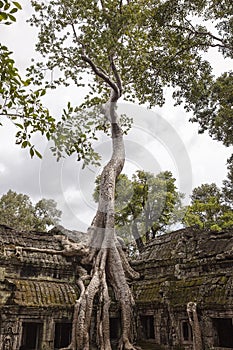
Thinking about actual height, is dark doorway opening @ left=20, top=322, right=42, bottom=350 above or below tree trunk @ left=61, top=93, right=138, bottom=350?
below

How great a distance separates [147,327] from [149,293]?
131 cm

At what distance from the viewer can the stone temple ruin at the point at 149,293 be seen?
9242 mm

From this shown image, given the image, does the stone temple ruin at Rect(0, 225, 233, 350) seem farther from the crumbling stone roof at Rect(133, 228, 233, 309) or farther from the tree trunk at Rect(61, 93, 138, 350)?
the tree trunk at Rect(61, 93, 138, 350)


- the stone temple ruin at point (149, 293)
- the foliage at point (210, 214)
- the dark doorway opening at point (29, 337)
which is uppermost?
the foliage at point (210, 214)

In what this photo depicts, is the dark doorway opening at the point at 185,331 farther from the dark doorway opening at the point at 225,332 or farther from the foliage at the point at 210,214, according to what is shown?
the foliage at the point at 210,214

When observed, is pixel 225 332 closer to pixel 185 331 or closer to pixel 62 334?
pixel 185 331

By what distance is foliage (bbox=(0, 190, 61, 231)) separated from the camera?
2473 cm

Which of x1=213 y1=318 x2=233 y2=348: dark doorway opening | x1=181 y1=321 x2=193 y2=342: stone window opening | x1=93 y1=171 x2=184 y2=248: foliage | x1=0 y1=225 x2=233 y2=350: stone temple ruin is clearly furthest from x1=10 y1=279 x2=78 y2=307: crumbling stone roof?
x1=93 y1=171 x2=184 y2=248: foliage

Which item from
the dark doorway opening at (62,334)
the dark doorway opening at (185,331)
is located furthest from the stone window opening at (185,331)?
the dark doorway opening at (62,334)

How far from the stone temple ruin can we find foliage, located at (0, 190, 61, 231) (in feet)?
42.0

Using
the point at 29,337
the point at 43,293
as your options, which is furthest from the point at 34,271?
the point at 29,337

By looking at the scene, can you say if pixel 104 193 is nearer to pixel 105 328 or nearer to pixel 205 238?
pixel 205 238

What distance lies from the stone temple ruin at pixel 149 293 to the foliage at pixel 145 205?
32.8 ft

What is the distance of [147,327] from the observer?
11.5m
